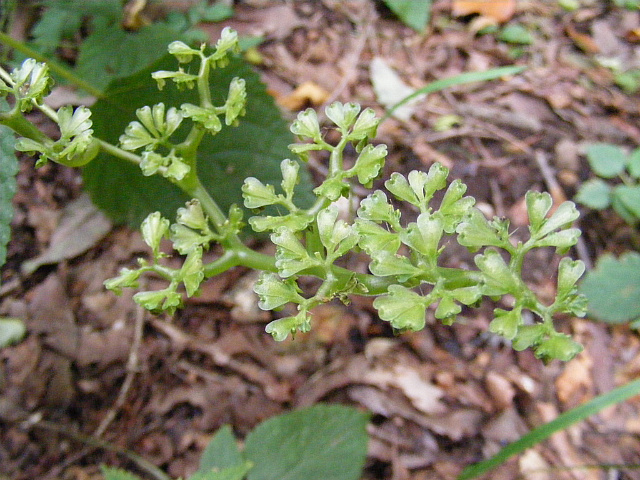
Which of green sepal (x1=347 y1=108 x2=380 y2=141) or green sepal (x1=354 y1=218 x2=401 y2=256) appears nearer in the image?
green sepal (x1=354 y1=218 x2=401 y2=256)

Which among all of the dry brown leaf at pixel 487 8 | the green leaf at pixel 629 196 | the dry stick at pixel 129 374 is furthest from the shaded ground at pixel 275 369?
the dry brown leaf at pixel 487 8

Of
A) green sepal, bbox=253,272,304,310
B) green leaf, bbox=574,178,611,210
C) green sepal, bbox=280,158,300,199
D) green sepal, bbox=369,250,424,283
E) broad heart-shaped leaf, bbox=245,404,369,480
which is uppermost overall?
green sepal, bbox=369,250,424,283

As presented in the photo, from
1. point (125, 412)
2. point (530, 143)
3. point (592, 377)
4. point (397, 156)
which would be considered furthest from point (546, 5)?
point (125, 412)

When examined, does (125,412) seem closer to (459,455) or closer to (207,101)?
(459,455)

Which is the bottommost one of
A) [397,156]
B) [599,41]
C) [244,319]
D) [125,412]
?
[125,412]

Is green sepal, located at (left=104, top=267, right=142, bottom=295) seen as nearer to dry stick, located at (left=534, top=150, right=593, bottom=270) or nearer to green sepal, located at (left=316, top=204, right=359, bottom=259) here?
green sepal, located at (left=316, top=204, right=359, bottom=259)

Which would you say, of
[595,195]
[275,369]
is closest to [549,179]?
[595,195]

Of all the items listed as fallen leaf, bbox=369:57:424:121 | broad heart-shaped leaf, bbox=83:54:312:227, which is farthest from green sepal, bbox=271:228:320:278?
fallen leaf, bbox=369:57:424:121
